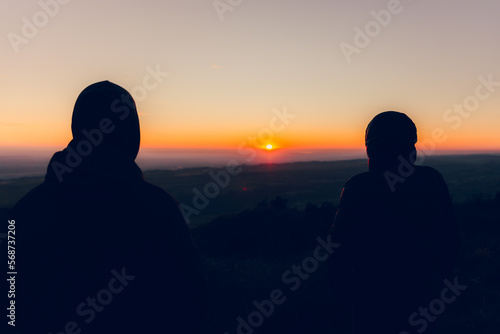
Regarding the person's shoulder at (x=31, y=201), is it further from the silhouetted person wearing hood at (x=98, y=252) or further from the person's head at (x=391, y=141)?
the person's head at (x=391, y=141)

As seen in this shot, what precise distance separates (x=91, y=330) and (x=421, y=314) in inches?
89.0

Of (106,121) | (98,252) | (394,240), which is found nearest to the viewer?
(98,252)

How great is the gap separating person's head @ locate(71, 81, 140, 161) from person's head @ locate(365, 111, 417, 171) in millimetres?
1837

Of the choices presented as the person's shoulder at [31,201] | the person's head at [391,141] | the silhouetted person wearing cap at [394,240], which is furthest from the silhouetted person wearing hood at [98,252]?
the person's head at [391,141]

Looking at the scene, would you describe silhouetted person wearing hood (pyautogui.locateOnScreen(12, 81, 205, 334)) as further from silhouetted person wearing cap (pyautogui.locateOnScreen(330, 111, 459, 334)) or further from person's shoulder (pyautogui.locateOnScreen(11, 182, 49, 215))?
silhouetted person wearing cap (pyautogui.locateOnScreen(330, 111, 459, 334))

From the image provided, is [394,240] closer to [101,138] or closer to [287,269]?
[101,138]

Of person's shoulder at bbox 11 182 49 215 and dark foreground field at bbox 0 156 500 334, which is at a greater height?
person's shoulder at bbox 11 182 49 215

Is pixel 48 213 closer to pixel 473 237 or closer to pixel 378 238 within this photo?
pixel 378 238

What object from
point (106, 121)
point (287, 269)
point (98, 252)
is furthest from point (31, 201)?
point (287, 269)

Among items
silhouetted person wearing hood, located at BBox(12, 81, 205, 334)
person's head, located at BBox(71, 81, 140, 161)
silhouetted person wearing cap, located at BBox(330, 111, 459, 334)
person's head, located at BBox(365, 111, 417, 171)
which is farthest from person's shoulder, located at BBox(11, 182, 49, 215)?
person's head, located at BBox(365, 111, 417, 171)

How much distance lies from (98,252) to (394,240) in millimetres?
1999

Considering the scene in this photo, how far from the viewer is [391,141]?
2.68 metres

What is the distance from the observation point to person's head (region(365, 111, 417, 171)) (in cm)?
267

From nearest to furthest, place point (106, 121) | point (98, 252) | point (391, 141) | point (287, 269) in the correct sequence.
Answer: point (98, 252) → point (106, 121) → point (391, 141) → point (287, 269)
